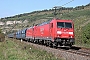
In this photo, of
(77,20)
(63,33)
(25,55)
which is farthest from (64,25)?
(77,20)

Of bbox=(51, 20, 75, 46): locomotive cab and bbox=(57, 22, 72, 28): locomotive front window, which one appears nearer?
bbox=(51, 20, 75, 46): locomotive cab

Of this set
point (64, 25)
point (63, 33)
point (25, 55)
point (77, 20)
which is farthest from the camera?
point (77, 20)

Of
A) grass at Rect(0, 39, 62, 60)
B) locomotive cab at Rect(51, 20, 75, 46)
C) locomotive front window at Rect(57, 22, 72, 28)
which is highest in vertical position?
locomotive front window at Rect(57, 22, 72, 28)

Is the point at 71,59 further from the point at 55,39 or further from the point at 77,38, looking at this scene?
the point at 77,38

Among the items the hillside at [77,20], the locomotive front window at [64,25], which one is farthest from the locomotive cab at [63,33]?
the hillside at [77,20]

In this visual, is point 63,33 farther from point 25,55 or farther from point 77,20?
point 77,20

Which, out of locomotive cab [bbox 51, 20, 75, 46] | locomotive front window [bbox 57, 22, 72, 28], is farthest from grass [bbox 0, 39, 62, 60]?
locomotive front window [bbox 57, 22, 72, 28]

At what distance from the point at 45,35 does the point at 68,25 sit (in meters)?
5.60

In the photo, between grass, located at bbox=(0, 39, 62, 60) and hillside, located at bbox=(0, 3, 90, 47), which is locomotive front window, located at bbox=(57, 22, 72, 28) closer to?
grass, located at bbox=(0, 39, 62, 60)

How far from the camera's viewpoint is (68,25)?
28703 millimetres

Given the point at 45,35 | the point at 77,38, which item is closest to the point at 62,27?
the point at 45,35

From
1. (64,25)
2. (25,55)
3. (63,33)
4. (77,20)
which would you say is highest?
(77,20)

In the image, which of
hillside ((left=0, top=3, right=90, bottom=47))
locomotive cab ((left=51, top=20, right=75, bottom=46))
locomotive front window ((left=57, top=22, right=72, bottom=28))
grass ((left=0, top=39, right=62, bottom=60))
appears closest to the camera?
grass ((left=0, top=39, right=62, bottom=60))

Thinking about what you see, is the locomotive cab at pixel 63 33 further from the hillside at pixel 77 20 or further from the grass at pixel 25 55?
the hillside at pixel 77 20
